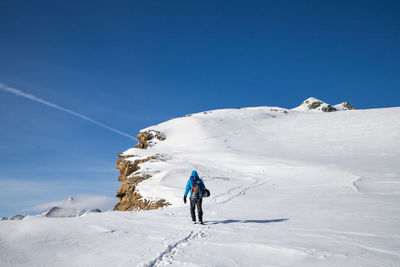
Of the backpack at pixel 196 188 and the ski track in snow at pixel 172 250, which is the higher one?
the backpack at pixel 196 188

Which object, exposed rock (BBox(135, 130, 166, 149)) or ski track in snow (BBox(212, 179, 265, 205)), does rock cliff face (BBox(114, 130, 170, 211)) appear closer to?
ski track in snow (BBox(212, 179, 265, 205))

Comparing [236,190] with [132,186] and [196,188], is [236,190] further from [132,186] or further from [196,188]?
[132,186]

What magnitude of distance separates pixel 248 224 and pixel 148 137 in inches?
1768

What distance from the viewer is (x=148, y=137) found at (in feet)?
169

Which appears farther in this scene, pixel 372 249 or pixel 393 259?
pixel 372 249

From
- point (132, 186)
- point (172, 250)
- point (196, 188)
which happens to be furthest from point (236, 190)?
point (132, 186)

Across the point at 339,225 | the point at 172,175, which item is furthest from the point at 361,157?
the point at 339,225

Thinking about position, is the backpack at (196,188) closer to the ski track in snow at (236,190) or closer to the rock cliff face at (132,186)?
the ski track in snow at (236,190)

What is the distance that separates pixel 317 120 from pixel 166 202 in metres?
49.4

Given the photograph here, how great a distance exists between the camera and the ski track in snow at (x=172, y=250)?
4.84 metres

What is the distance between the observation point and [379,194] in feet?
45.0

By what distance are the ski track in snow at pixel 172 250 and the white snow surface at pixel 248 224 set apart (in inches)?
0.9

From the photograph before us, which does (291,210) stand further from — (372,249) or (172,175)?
(172,175)

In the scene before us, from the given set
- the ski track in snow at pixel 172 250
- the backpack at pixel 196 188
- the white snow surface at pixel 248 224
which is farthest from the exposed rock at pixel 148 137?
the ski track in snow at pixel 172 250
